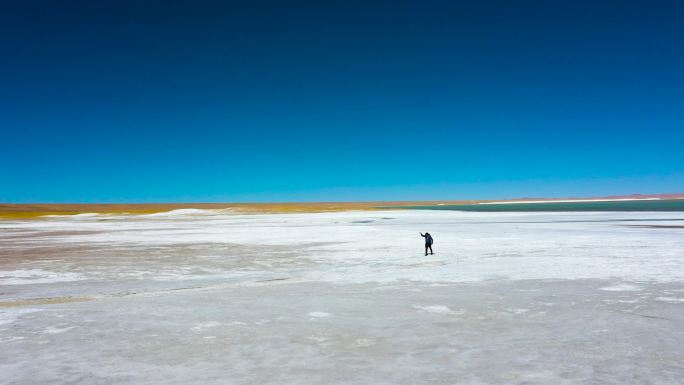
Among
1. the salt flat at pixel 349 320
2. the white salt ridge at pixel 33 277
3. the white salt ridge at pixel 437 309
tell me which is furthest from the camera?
the white salt ridge at pixel 33 277

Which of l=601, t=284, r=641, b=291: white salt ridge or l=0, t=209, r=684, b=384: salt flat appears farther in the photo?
l=601, t=284, r=641, b=291: white salt ridge

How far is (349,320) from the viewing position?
29.0 feet

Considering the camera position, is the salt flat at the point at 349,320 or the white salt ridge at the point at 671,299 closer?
the salt flat at the point at 349,320

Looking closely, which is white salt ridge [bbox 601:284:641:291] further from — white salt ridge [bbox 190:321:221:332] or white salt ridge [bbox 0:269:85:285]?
white salt ridge [bbox 0:269:85:285]

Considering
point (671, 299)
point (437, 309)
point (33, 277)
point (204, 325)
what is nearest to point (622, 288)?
point (671, 299)

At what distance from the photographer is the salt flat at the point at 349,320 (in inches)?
246

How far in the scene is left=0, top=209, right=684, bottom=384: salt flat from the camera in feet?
20.5

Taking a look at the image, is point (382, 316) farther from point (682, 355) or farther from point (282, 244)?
point (282, 244)

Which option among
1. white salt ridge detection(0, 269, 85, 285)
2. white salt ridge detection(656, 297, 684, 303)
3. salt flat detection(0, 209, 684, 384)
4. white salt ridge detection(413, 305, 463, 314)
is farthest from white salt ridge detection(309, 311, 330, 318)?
white salt ridge detection(0, 269, 85, 285)

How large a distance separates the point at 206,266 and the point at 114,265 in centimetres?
308

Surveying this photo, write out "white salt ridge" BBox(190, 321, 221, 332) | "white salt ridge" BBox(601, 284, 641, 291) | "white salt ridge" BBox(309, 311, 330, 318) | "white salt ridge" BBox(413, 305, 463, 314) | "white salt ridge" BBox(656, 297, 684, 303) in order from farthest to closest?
"white salt ridge" BBox(601, 284, 641, 291)
"white salt ridge" BBox(656, 297, 684, 303)
"white salt ridge" BBox(413, 305, 463, 314)
"white salt ridge" BBox(309, 311, 330, 318)
"white salt ridge" BBox(190, 321, 221, 332)

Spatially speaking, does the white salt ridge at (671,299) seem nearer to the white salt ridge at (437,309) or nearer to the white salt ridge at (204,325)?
the white salt ridge at (437,309)

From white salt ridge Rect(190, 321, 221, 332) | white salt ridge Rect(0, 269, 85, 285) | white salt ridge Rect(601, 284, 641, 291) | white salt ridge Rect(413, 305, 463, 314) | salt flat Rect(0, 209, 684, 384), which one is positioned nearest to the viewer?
salt flat Rect(0, 209, 684, 384)

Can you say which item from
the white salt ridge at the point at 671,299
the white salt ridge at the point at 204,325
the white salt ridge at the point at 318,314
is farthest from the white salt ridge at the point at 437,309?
the white salt ridge at the point at 671,299
